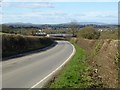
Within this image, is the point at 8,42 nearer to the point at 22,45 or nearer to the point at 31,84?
the point at 22,45

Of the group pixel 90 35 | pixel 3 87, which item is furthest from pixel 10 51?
pixel 90 35

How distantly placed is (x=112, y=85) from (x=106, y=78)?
192 centimetres

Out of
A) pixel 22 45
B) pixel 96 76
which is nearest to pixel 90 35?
pixel 22 45

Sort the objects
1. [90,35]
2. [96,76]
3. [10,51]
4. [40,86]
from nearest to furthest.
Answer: [40,86] → [96,76] → [10,51] → [90,35]

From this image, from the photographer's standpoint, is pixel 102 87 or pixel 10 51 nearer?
pixel 102 87

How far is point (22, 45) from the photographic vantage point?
179 feet

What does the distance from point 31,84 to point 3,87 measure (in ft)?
6.33

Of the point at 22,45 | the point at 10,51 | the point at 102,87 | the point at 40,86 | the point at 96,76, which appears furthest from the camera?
the point at 22,45

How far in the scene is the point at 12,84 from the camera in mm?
17203

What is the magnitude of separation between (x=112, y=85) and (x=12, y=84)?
4438mm

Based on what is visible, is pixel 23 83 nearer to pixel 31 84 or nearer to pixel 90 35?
pixel 31 84

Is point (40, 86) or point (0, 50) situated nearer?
point (40, 86)

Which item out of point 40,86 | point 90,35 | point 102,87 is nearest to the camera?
point 102,87

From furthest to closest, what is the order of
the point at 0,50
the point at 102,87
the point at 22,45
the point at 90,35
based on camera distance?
the point at 90,35
the point at 22,45
the point at 0,50
the point at 102,87
